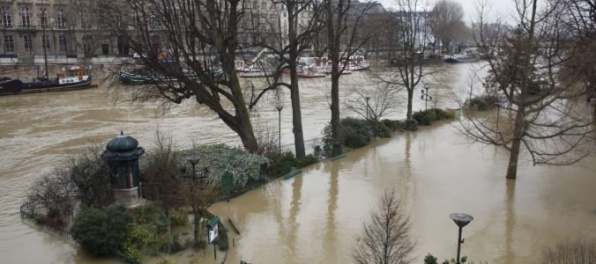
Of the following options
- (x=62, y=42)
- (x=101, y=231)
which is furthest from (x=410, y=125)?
(x=62, y=42)

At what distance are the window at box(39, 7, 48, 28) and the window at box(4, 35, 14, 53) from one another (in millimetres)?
3861

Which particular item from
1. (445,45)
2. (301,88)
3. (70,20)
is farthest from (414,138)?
(445,45)

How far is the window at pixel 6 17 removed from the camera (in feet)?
227

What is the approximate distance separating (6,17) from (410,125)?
2286 inches

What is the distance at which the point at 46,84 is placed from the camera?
178 ft

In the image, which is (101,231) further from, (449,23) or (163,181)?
(449,23)

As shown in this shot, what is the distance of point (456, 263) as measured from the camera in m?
11.7

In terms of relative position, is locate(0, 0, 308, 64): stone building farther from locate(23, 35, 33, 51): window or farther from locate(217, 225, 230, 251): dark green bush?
locate(217, 225, 230, 251): dark green bush

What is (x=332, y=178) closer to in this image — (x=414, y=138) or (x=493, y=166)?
(x=493, y=166)

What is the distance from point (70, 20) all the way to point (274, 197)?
196 ft

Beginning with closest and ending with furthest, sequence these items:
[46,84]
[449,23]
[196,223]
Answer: [196,223] → [46,84] → [449,23]

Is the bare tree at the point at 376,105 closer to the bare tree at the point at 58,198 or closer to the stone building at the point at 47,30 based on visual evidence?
the bare tree at the point at 58,198

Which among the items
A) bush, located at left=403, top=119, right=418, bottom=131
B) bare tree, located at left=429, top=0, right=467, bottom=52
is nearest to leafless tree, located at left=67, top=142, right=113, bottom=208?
bush, located at left=403, top=119, right=418, bottom=131

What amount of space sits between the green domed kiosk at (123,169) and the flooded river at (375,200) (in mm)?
2227
